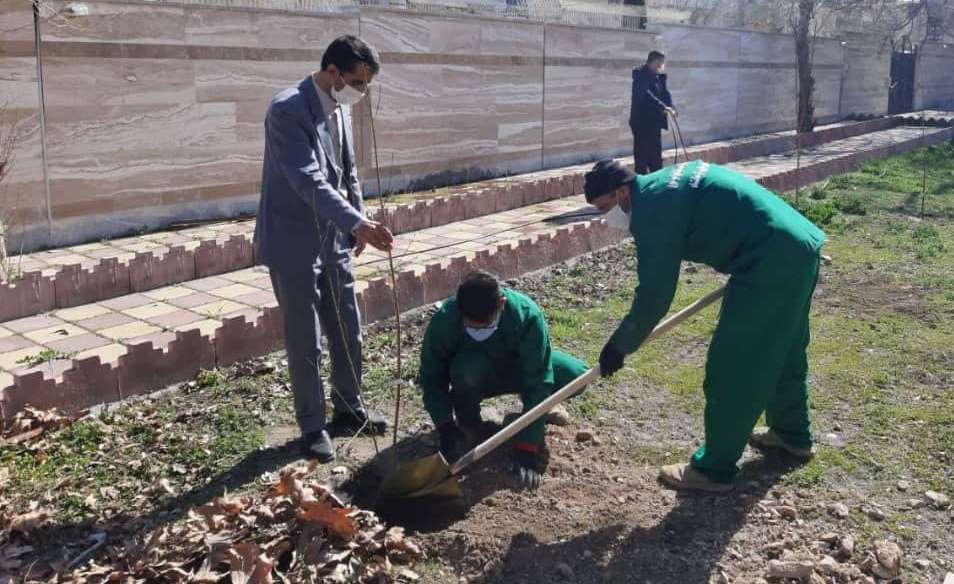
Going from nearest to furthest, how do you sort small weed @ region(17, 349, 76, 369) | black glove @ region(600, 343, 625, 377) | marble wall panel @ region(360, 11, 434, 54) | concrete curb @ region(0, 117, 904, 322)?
1. black glove @ region(600, 343, 625, 377)
2. small weed @ region(17, 349, 76, 369)
3. concrete curb @ region(0, 117, 904, 322)
4. marble wall panel @ region(360, 11, 434, 54)

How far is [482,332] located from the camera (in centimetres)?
415

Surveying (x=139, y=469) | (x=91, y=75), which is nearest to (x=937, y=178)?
(x=91, y=75)

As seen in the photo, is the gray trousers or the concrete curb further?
the concrete curb

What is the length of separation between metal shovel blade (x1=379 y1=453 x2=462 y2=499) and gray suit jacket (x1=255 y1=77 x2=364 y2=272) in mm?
1005

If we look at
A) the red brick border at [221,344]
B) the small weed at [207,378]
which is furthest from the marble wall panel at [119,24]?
the small weed at [207,378]

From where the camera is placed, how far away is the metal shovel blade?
3.69 metres

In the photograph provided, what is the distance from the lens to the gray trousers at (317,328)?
4.11 metres

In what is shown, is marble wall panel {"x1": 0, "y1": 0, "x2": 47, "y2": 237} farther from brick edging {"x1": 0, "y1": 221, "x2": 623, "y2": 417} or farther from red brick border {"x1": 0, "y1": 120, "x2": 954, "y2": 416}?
brick edging {"x1": 0, "y1": 221, "x2": 623, "y2": 417}

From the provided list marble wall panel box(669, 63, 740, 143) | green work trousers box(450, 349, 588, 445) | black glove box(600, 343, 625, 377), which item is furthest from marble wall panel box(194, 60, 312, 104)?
marble wall panel box(669, 63, 740, 143)

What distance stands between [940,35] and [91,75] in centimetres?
3198

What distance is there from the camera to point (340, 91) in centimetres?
405

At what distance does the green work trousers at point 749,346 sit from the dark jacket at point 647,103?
269 inches

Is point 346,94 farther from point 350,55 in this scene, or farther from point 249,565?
point 249,565

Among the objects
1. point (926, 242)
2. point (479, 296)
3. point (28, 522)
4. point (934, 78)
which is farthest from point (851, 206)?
point (934, 78)
